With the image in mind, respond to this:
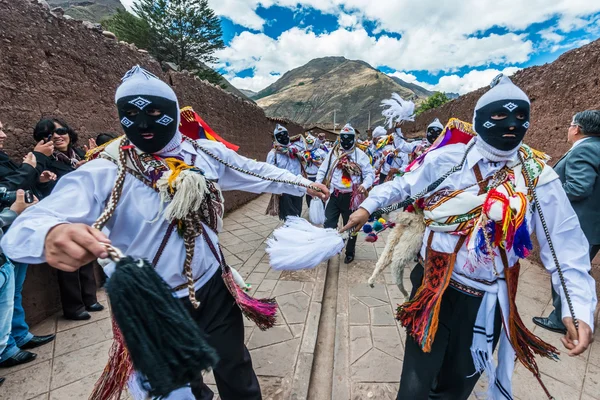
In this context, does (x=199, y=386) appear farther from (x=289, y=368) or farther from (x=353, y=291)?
(x=353, y=291)

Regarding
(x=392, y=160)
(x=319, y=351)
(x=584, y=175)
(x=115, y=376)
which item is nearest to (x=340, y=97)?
(x=392, y=160)

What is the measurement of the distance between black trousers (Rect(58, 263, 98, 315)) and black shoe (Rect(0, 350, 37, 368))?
1.99ft

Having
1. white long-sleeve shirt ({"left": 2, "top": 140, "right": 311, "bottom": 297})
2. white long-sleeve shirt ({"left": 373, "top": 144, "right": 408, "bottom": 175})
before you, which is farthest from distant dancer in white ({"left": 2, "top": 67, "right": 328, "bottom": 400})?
white long-sleeve shirt ({"left": 373, "top": 144, "right": 408, "bottom": 175})

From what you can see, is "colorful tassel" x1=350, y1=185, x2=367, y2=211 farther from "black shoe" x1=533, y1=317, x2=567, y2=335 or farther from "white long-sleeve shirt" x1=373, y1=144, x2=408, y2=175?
"white long-sleeve shirt" x1=373, y1=144, x2=408, y2=175

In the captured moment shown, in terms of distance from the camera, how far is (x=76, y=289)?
10.1 feet

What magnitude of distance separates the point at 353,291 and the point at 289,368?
1582mm

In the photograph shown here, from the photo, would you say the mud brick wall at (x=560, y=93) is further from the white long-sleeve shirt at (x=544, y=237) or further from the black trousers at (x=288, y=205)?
the black trousers at (x=288, y=205)

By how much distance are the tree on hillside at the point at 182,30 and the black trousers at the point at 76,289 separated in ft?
92.5

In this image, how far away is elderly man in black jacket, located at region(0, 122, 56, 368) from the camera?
91.3 inches

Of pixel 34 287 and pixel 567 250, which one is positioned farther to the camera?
pixel 34 287

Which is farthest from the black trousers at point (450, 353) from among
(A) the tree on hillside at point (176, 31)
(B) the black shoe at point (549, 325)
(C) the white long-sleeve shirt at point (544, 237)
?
(A) the tree on hillside at point (176, 31)

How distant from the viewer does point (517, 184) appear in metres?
1.45

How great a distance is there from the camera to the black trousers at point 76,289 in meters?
3.04

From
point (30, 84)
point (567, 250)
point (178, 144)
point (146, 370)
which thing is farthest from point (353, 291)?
point (30, 84)
